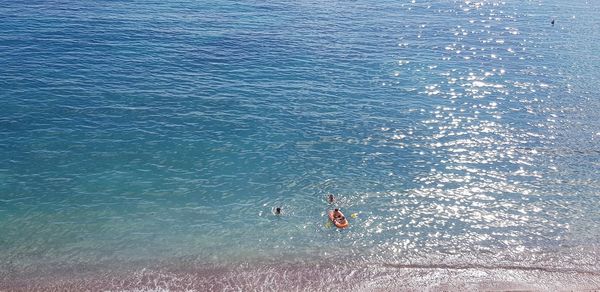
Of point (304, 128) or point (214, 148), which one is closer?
point (214, 148)

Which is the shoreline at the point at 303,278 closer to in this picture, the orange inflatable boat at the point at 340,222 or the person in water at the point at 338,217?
the orange inflatable boat at the point at 340,222

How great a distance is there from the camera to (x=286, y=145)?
49562 millimetres

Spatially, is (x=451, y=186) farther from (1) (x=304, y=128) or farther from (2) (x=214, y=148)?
(2) (x=214, y=148)

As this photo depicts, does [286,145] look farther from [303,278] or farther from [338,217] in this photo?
[303,278]

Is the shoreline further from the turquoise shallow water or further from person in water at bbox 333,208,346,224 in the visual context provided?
person in water at bbox 333,208,346,224

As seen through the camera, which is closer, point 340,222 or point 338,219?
point 340,222

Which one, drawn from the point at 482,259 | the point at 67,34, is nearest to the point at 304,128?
the point at 482,259

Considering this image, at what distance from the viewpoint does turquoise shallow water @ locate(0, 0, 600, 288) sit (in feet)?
123

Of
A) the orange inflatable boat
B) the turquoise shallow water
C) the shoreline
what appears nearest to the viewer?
the shoreline

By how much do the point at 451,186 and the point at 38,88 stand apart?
45.9 m

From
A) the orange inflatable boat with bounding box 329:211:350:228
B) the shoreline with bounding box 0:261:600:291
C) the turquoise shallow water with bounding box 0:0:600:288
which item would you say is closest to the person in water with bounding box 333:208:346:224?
the orange inflatable boat with bounding box 329:211:350:228

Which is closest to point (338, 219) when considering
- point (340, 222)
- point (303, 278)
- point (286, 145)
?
point (340, 222)

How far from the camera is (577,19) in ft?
322

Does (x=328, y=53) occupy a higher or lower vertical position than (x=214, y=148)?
higher
